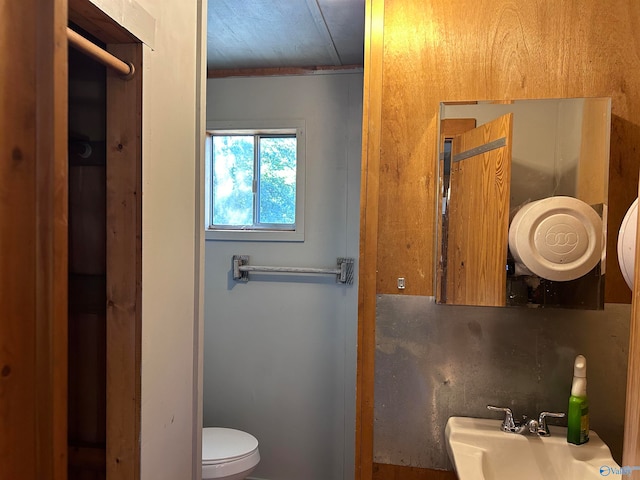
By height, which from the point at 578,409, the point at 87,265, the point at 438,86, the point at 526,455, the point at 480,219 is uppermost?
the point at 438,86

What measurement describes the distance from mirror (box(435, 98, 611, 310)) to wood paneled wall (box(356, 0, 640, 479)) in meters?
0.05

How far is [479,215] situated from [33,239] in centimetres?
124

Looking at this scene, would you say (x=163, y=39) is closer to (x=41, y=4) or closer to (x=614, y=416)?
(x=41, y=4)

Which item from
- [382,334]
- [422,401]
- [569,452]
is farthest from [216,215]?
[569,452]

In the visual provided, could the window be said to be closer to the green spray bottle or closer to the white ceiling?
the white ceiling

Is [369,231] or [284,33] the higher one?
[284,33]

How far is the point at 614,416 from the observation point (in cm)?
142

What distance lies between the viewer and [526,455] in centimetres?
133

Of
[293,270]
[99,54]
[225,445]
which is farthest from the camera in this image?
[293,270]

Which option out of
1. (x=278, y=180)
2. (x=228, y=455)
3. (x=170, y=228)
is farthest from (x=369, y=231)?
(x=228, y=455)

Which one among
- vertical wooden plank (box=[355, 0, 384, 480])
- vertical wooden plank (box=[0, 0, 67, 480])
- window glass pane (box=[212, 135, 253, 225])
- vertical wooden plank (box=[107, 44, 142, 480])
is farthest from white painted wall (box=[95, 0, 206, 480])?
window glass pane (box=[212, 135, 253, 225])

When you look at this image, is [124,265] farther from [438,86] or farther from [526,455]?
[526,455]

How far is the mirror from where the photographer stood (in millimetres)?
1371

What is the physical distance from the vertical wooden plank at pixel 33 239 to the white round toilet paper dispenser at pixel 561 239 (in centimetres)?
125
